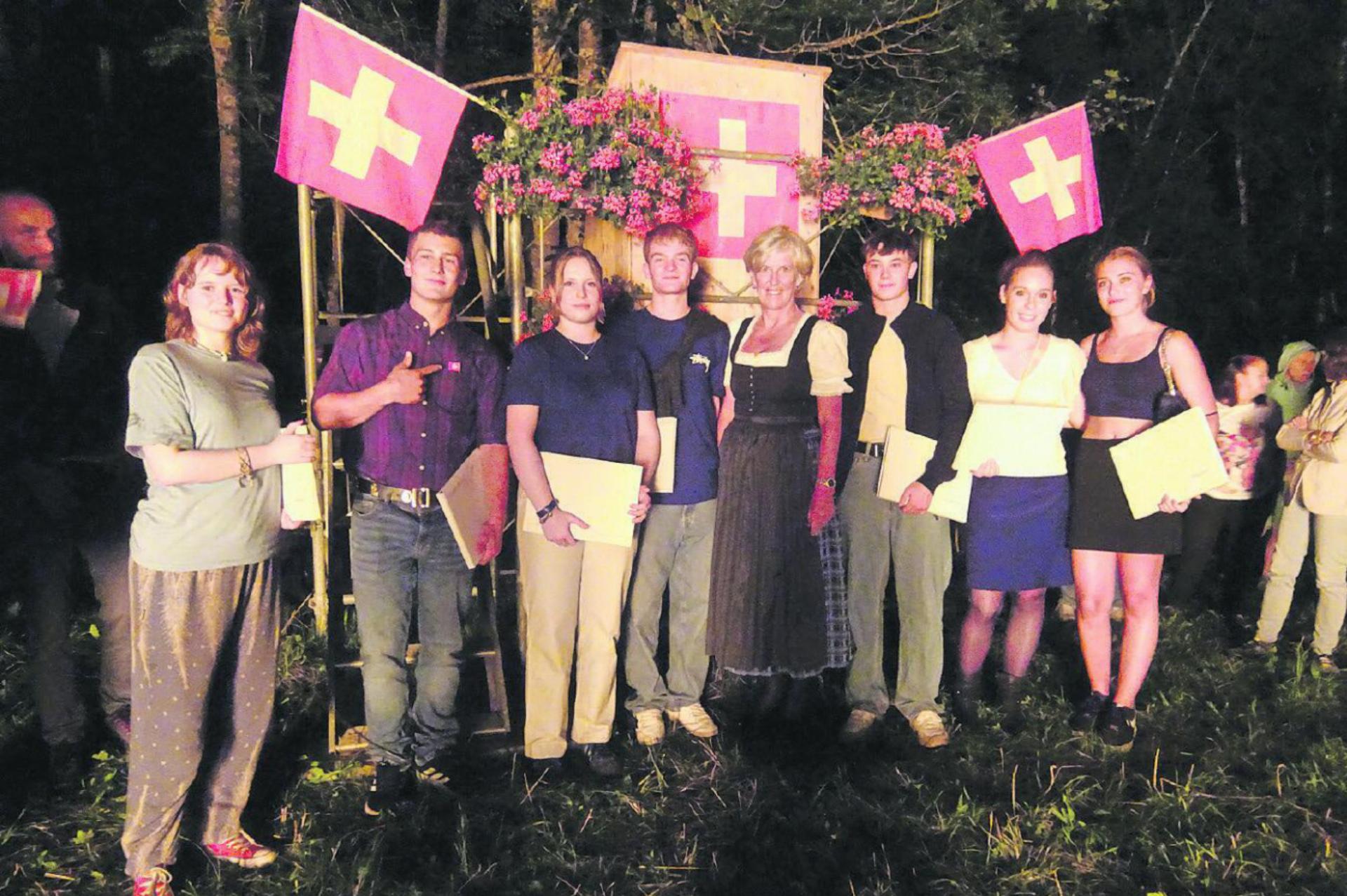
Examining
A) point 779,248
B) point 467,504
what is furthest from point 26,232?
point 779,248

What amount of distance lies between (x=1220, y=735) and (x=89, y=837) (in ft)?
14.7

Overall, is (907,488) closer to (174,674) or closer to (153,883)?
(174,674)

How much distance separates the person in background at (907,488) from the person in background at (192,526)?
2147 mm

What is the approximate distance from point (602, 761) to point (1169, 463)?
247cm

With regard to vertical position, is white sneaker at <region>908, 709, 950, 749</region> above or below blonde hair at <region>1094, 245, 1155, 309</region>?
below

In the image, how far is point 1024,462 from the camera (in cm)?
351

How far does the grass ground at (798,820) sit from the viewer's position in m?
2.82

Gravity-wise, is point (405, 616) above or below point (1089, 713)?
above

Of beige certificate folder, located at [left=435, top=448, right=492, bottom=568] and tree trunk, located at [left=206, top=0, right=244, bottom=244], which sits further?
tree trunk, located at [left=206, top=0, right=244, bottom=244]

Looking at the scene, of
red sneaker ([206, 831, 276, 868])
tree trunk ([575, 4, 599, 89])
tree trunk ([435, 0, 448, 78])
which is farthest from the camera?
tree trunk ([435, 0, 448, 78])

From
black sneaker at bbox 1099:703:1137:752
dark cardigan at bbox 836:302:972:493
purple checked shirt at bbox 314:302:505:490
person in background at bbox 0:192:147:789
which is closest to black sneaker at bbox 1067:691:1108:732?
black sneaker at bbox 1099:703:1137:752

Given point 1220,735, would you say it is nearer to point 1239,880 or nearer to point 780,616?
point 1239,880

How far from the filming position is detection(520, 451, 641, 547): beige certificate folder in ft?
10.6

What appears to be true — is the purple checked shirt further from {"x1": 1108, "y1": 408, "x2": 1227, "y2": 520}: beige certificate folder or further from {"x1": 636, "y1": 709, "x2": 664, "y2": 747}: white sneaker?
{"x1": 1108, "y1": 408, "x2": 1227, "y2": 520}: beige certificate folder
